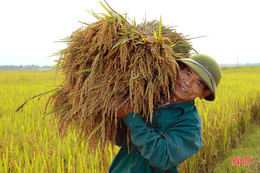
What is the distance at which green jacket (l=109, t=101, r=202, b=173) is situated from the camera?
906mm

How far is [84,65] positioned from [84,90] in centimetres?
14

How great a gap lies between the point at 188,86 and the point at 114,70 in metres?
0.39

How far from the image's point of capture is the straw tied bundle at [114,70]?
2.93 ft

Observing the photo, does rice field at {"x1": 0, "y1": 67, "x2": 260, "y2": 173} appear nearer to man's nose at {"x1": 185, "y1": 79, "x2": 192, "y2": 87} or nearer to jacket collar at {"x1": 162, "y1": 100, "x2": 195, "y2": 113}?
jacket collar at {"x1": 162, "y1": 100, "x2": 195, "y2": 113}

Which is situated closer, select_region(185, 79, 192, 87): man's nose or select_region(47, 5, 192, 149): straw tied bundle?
select_region(47, 5, 192, 149): straw tied bundle

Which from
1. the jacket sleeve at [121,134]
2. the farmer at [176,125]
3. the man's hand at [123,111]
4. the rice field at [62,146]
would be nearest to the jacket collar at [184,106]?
the farmer at [176,125]

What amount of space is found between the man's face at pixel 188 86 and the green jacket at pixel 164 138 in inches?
1.8

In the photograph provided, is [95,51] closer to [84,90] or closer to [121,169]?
[84,90]

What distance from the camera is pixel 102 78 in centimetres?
96

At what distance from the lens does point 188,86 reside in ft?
3.27

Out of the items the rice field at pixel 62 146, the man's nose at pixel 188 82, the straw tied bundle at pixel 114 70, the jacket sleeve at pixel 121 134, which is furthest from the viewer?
the rice field at pixel 62 146

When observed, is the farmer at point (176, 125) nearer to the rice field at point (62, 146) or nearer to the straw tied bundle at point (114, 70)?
the straw tied bundle at point (114, 70)

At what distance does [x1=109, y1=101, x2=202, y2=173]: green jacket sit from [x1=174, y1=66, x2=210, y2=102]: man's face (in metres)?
0.05

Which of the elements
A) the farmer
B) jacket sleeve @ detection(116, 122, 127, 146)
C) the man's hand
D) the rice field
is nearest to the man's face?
the farmer
